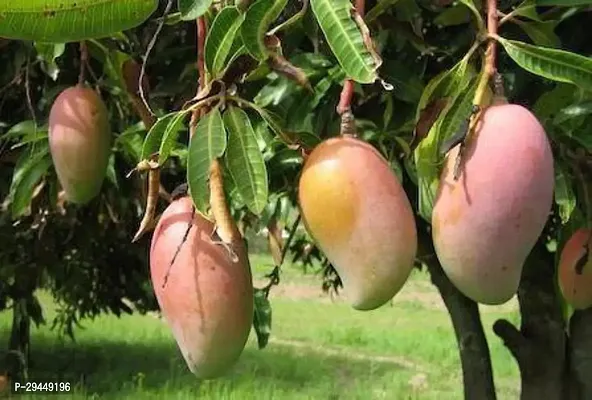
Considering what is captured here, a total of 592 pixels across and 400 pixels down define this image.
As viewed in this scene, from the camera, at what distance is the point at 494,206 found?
44 centimetres

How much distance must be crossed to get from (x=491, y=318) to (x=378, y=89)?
6707mm

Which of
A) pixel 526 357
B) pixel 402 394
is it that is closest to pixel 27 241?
pixel 526 357

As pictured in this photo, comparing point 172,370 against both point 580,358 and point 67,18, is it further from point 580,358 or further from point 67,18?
point 67,18

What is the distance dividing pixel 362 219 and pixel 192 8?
15 centimetres

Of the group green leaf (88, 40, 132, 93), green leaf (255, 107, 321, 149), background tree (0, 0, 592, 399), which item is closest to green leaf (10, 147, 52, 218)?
background tree (0, 0, 592, 399)

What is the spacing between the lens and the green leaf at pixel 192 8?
521 mm

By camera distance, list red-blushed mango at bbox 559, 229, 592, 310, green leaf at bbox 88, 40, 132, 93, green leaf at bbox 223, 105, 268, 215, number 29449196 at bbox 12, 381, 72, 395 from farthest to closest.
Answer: number 29449196 at bbox 12, 381, 72, 395, green leaf at bbox 88, 40, 132, 93, red-blushed mango at bbox 559, 229, 592, 310, green leaf at bbox 223, 105, 268, 215

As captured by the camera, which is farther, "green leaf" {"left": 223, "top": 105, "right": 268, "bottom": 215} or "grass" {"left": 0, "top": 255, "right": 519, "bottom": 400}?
"grass" {"left": 0, "top": 255, "right": 519, "bottom": 400}

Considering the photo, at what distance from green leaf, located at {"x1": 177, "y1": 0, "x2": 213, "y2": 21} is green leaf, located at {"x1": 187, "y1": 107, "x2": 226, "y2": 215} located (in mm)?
49

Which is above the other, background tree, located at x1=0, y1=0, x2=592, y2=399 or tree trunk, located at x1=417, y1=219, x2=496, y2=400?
background tree, located at x1=0, y1=0, x2=592, y2=399

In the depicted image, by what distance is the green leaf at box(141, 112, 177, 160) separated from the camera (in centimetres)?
56

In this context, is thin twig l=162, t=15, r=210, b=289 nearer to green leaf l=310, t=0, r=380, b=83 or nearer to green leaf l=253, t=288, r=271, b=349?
green leaf l=310, t=0, r=380, b=83

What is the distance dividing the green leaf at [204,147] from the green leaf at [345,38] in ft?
0.24

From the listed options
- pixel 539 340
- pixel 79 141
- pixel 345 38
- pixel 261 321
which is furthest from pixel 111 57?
pixel 539 340
